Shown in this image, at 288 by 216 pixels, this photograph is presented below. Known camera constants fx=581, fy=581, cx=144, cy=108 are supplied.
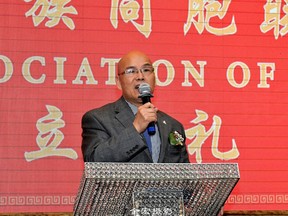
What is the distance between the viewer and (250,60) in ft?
11.2

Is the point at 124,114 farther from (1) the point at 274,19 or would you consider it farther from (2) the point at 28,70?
(1) the point at 274,19

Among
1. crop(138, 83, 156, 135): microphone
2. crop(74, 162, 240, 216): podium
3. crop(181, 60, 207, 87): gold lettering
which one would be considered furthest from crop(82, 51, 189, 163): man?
crop(181, 60, 207, 87): gold lettering

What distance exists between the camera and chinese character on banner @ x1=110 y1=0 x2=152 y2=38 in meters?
3.28

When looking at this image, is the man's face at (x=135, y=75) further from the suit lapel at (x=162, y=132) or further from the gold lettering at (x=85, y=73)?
the gold lettering at (x=85, y=73)

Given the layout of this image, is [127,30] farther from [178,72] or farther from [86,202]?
[86,202]

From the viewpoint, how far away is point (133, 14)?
3.30m

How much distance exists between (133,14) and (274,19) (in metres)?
0.85

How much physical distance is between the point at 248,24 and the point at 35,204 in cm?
160

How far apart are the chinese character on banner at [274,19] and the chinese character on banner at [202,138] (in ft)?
2.13

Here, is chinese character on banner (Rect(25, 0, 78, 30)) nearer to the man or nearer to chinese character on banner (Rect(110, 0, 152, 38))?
chinese character on banner (Rect(110, 0, 152, 38))

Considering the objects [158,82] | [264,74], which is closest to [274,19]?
[264,74]

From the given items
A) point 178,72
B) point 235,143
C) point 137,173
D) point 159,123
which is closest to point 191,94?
point 178,72

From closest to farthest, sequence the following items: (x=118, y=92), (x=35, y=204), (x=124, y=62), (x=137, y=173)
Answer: (x=137, y=173) < (x=124, y=62) < (x=35, y=204) < (x=118, y=92)

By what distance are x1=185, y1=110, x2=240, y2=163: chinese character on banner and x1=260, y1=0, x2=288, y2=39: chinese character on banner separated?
650 mm
